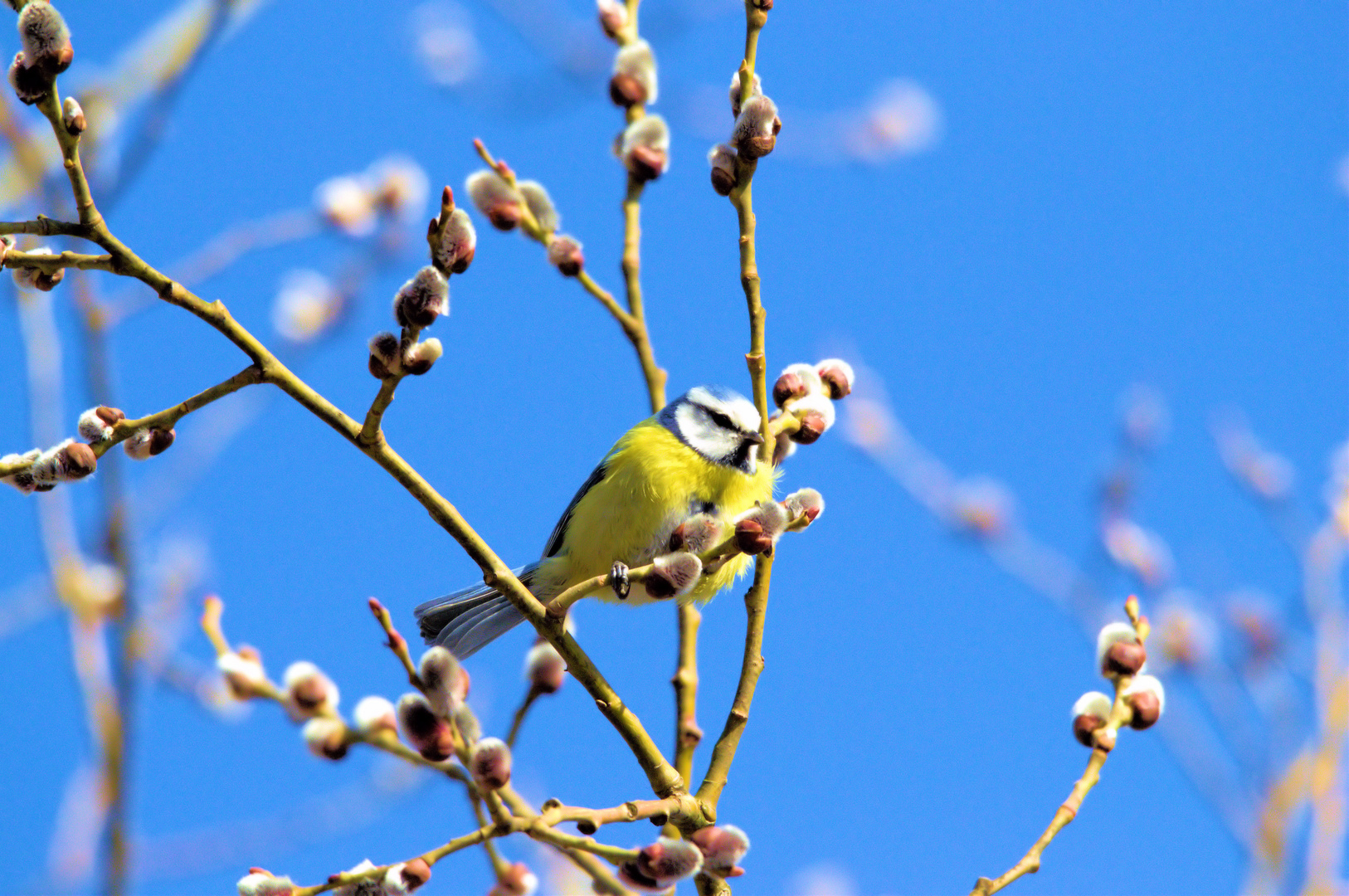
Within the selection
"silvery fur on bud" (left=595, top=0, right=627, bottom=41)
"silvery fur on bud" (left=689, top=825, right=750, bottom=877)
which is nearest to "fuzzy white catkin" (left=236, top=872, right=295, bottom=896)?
"silvery fur on bud" (left=689, top=825, right=750, bottom=877)

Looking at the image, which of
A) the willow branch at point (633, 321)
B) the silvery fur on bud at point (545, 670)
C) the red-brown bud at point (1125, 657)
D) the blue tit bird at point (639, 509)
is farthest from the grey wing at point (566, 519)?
the red-brown bud at point (1125, 657)

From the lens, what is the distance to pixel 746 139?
65.6 inches

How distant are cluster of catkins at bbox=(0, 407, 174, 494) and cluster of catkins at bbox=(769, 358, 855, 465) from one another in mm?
961

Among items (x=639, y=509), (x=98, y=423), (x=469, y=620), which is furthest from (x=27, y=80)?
(x=639, y=509)

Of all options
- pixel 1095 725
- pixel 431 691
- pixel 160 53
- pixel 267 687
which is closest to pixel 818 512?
pixel 1095 725

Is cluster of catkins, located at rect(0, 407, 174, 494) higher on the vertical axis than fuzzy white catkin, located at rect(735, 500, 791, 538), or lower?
higher

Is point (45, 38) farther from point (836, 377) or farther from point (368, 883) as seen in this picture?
point (836, 377)

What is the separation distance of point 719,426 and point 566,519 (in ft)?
1.62

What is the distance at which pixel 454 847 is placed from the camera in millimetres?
A: 1302

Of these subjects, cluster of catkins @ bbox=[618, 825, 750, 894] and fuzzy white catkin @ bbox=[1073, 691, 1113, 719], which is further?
fuzzy white catkin @ bbox=[1073, 691, 1113, 719]

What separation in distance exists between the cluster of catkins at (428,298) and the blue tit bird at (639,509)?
136cm

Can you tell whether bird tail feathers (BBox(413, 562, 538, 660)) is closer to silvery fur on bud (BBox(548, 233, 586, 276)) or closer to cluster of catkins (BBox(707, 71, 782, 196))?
silvery fur on bud (BBox(548, 233, 586, 276))

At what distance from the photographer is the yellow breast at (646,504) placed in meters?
2.87

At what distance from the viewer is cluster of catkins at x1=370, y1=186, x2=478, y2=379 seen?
1.40m
